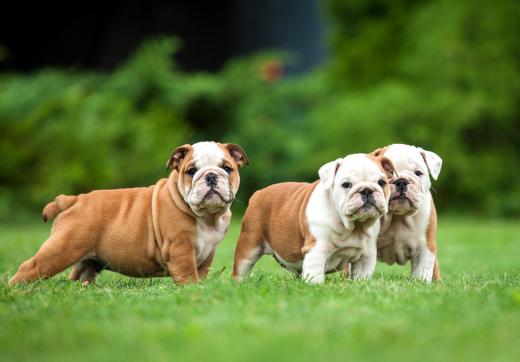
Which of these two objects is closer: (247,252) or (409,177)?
(409,177)

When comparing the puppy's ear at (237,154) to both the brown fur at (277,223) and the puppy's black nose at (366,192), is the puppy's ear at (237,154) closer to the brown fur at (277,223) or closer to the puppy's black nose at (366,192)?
the brown fur at (277,223)

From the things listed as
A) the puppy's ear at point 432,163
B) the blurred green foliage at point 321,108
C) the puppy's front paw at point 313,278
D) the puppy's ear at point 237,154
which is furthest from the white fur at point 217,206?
→ the blurred green foliage at point 321,108

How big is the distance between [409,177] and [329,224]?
80 cm

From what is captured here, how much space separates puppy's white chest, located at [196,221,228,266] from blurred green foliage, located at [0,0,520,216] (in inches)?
424

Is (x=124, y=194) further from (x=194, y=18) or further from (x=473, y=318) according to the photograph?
(x=194, y=18)

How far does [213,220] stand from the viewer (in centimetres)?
631

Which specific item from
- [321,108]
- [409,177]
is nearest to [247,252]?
[409,177]

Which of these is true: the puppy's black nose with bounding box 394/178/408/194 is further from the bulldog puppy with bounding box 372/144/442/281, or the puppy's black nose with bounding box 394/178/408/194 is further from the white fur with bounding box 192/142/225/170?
the white fur with bounding box 192/142/225/170

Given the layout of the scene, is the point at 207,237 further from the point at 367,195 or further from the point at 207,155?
the point at 367,195

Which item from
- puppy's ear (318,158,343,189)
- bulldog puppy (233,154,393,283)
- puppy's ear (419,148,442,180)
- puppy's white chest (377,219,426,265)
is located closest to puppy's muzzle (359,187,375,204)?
bulldog puppy (233,154,393,283)

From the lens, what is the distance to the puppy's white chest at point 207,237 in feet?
20.5

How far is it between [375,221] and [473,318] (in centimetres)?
175

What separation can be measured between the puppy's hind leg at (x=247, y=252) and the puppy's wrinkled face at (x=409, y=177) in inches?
41.9

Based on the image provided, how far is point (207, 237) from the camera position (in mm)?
6266
